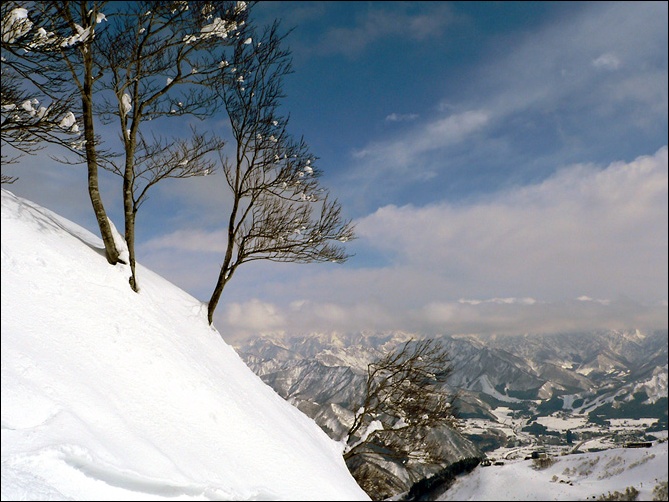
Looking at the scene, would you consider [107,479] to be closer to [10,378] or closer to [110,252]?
[10,378]

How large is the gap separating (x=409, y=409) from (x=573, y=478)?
Answer: 32.6 feet

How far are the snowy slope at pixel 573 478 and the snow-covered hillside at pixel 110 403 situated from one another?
7.36 ft

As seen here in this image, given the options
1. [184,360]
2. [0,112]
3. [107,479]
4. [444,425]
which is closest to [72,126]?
[0,112]

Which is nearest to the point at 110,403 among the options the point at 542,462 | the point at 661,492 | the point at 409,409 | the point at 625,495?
the point at 542,462

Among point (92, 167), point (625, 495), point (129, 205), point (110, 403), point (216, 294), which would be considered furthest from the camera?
point (216, 294)

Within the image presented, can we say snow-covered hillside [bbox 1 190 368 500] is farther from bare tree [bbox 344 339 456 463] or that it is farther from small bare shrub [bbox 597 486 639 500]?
bare tree [bbox 344 339 456 463]

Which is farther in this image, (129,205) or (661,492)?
(129,205)

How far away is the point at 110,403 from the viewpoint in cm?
538

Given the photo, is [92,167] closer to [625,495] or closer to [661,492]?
[625,495]

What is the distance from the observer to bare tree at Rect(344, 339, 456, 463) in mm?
13820

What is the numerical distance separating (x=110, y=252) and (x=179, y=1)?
6.65 m

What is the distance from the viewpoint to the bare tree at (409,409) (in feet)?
45.3

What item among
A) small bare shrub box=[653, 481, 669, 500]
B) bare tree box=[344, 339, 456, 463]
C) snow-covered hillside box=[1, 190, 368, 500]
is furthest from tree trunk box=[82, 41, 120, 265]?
small bare shrub box=[653, 481, 669, 500]

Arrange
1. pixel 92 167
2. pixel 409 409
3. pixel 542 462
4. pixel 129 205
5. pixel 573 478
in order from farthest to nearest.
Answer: pixel 409 409 → pixel 129 205 → pixel 92 167 → pixel 542 462 → pixel 573 478
